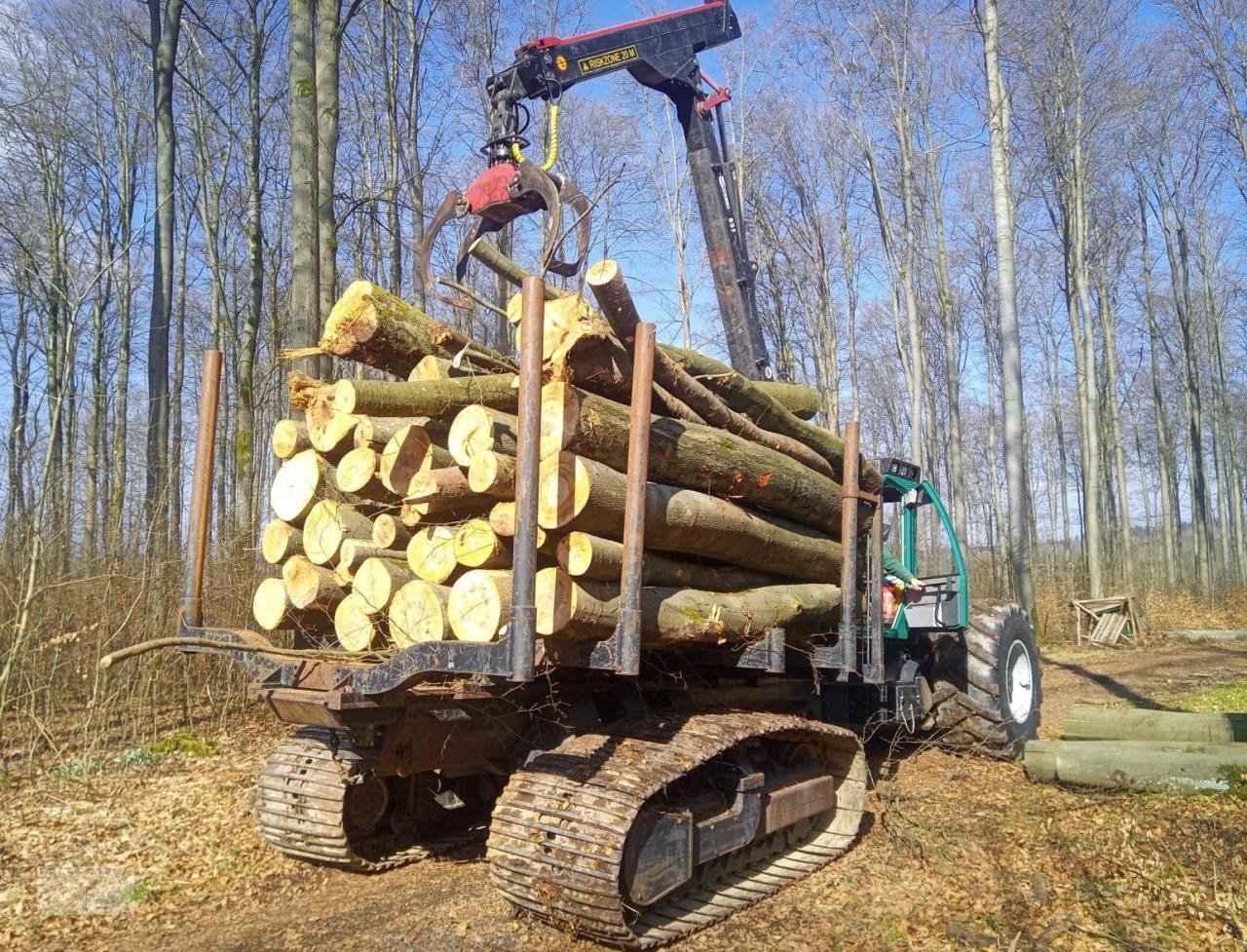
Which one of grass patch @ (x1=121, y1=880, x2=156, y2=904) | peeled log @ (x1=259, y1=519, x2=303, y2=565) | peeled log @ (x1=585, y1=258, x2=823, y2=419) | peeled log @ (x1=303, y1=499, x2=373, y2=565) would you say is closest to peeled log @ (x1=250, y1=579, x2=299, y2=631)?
peeled log @ (x1=259, y1=519, x2=303, y2=565)

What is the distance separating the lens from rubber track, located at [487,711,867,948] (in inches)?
147

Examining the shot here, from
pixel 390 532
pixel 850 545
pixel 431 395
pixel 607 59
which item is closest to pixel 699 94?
pixel 607 59

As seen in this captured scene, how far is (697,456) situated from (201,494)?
101 inches

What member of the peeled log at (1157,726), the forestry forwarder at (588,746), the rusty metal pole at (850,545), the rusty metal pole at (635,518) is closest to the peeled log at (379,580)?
the forestry forwarder at (588,746)

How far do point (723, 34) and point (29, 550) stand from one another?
774 centimetres

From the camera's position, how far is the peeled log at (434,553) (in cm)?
418

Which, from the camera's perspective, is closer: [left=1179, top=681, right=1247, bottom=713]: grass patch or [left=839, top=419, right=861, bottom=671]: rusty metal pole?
[left=839, top=419, right=861, bottom=671]: rusty metal pole

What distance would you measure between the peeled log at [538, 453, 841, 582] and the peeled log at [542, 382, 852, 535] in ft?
0.33

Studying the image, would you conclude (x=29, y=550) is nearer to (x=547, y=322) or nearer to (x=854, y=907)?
(x=547, y=322)

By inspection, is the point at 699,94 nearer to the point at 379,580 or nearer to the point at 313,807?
the point at 379,580

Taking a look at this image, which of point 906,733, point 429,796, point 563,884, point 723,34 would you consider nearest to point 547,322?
point 563,884

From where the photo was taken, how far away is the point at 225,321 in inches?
602

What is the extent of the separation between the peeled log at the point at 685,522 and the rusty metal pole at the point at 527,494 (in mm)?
357

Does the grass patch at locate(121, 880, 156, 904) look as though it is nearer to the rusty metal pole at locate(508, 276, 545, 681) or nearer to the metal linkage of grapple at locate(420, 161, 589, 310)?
the rusty metal pole at locate(508, 276, 545, 681)
